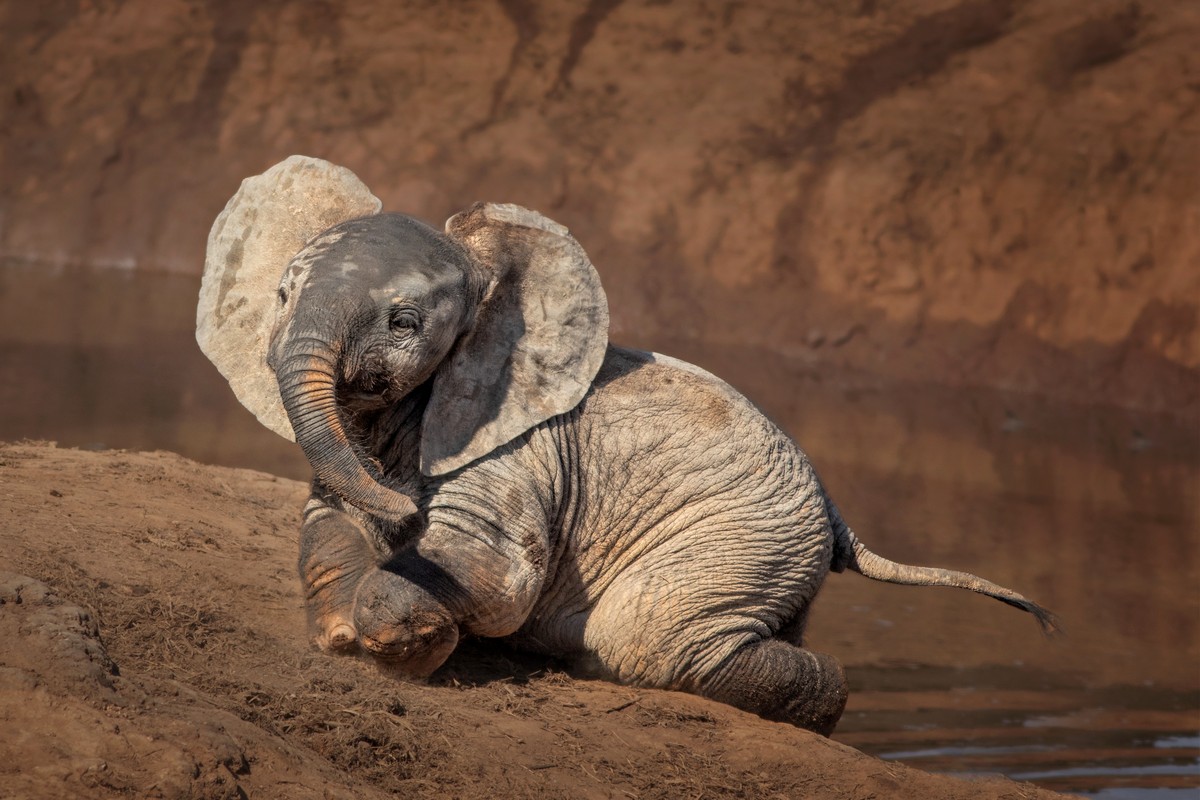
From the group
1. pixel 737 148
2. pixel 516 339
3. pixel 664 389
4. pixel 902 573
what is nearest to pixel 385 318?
pixel 516 339

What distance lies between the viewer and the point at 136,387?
13.1 meters

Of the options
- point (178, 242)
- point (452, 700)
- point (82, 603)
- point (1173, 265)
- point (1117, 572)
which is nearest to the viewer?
point (82, 603)

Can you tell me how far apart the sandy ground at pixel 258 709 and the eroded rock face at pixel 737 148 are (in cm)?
1248

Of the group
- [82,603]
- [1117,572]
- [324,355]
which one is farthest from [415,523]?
[1117,572]

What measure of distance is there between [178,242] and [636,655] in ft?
51.4

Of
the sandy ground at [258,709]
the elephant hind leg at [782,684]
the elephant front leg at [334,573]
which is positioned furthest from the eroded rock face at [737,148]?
the elephant front leg at [334,573]

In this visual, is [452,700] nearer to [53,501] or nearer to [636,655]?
[636,655]

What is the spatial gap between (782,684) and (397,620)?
67.7 inches

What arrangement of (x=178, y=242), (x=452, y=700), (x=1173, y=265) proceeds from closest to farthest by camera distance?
(x=452, y=700) → (x=1173, y=265) → (x=178, y=242)

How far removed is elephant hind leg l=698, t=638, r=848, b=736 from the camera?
18.2 feet

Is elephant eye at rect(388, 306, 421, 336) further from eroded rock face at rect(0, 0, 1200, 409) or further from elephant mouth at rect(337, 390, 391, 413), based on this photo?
eroded rock face at rect(0, 0, 1200, 409)

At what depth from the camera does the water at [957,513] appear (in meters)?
7.45

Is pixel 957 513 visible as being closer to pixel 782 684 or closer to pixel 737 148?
pixel 782 684

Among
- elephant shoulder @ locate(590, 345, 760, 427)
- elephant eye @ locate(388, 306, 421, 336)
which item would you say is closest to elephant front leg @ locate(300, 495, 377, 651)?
elephant eye @ locate(388, 306, 421, 336)
